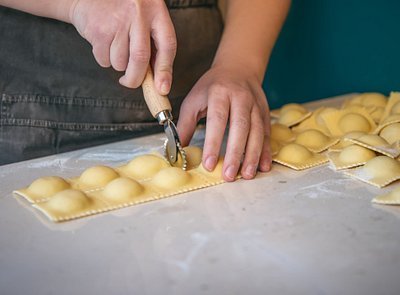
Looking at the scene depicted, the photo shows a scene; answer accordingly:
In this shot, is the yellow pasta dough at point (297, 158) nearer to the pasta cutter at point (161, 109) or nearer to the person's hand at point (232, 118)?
the person's hand at point (232, 118)

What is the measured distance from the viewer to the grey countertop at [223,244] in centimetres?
86

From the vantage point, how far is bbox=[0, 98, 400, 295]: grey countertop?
0.86m

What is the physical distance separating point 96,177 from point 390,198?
60 cm

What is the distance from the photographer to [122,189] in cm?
116

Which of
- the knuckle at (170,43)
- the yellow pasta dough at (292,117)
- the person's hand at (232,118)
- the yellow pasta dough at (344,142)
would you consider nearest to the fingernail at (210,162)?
the person's hand at (232,118)

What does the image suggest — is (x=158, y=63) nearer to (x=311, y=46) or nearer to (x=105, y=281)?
(x=105, y=281)

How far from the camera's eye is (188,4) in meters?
1.62

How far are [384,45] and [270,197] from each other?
1192 millimetres

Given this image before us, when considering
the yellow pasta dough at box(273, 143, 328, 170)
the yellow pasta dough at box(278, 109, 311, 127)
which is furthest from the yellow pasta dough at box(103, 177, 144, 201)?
the yellow pasta dough at box(278, 109, 311, 127)

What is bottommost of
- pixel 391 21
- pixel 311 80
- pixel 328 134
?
pixel 311 80

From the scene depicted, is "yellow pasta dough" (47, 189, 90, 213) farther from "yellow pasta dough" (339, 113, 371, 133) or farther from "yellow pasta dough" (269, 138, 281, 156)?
"yellow pasta dough" (339, 113, 371, 133)

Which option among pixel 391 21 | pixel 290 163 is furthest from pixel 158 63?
pixel 391 21

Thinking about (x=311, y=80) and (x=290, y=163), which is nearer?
(x=290, y=163)

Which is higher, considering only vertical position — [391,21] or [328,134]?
[391,21]
